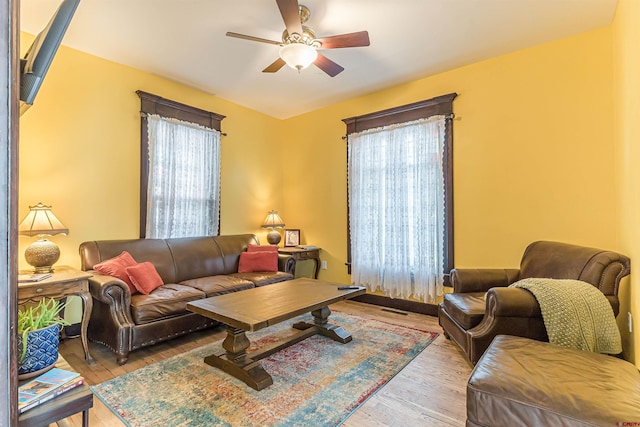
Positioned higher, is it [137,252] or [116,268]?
[137,252]

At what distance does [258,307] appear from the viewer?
94.2 inches

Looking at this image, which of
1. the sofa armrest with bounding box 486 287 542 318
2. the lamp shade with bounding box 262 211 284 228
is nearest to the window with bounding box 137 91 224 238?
the lamp shade with bounding box 262 211 284 228

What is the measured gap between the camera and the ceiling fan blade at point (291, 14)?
2105 millimetres

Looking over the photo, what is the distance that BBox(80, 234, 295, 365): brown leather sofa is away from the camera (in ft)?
8.43

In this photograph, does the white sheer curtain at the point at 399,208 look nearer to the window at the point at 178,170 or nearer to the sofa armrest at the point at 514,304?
the sofa armrest at the point at 514,304

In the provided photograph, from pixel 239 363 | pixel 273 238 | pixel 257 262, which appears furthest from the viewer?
pixel 273 238

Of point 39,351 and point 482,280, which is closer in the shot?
point 39,351

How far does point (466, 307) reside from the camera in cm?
251

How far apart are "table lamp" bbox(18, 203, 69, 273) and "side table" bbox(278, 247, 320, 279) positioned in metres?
2.53

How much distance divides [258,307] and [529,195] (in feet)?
9.50

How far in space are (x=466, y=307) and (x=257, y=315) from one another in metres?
1.66

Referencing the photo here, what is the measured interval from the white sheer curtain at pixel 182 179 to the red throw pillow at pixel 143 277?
2.49 ft

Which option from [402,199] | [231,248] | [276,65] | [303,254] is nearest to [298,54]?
[276,65]

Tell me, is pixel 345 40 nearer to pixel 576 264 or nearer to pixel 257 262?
pixel 576 264
